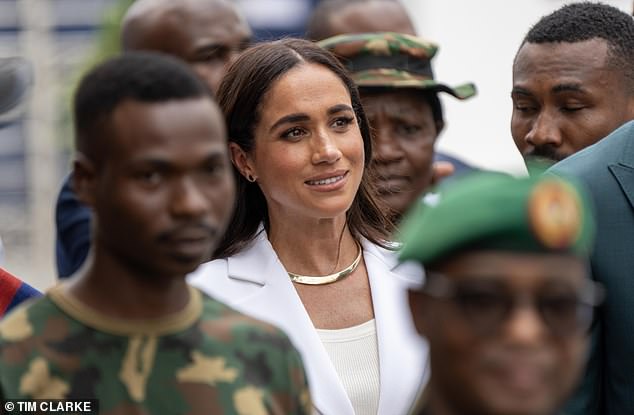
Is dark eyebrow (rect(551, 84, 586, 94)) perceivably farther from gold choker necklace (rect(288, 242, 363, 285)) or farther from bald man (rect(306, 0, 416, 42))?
bald man (rect(306, 0, 416, 42))

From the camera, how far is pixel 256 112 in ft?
16.3

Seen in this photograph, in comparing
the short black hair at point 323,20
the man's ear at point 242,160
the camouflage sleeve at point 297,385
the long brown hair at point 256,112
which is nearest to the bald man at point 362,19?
the short black hair at point 323,20

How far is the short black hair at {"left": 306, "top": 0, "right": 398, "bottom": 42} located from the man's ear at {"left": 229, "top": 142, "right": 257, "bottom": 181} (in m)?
2.65

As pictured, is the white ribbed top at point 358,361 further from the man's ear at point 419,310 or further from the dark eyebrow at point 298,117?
the man's ear at point 419,310

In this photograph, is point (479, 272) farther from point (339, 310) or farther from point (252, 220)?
point (252, 220)

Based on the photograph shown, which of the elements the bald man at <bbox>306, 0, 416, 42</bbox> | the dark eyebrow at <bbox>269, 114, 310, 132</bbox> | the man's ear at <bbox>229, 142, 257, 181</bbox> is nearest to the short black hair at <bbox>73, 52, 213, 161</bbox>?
the dark eyebrow at <bbox>269, 114, 310, 132</bbox>

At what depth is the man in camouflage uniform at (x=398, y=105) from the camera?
6.30 metres

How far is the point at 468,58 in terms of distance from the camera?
49.2 feet

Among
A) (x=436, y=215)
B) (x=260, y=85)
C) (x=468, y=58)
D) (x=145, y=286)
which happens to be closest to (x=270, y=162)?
(x=260, y=85)

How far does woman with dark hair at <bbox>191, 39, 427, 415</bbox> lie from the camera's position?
181 inches

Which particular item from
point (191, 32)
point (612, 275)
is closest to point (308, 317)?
point (612, 275)

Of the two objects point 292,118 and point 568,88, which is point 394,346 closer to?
point 292,118

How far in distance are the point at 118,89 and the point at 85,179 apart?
22 cm

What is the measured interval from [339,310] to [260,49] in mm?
940
